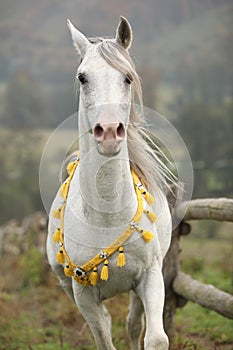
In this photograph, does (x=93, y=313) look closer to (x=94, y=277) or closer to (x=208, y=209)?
(x=94, y=277)

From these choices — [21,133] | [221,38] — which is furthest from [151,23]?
[21,133]

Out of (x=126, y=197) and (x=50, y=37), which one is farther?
(x=50, y=37)

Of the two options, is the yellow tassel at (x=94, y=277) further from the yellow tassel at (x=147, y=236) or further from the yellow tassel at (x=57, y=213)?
the yellow tassel at (x=57, y=213)

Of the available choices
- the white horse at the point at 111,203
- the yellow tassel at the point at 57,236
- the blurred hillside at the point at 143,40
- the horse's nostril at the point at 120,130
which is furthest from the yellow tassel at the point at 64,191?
the blurred hillside at the point at 143,40

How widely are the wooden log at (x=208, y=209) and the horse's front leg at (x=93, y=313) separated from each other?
4.23 feet

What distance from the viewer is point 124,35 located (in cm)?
300

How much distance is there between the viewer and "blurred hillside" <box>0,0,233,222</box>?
75.6 ft

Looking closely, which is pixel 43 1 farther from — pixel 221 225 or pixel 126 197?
pixel 126 197

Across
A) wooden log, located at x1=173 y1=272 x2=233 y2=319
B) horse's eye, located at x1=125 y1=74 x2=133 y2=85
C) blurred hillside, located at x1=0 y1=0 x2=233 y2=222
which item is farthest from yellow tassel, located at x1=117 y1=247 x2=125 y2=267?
blurred hillside, located at x1=0 y1=0 x2=233 y2=222

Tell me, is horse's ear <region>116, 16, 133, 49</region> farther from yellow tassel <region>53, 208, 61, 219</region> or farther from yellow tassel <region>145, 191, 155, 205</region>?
yellow tassel <region>53, 208, 61, 219</region>

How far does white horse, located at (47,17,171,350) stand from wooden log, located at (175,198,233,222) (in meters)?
0.74

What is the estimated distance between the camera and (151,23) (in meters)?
40.0

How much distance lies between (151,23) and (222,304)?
1498 inches

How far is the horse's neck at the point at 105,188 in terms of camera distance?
9.62ft
